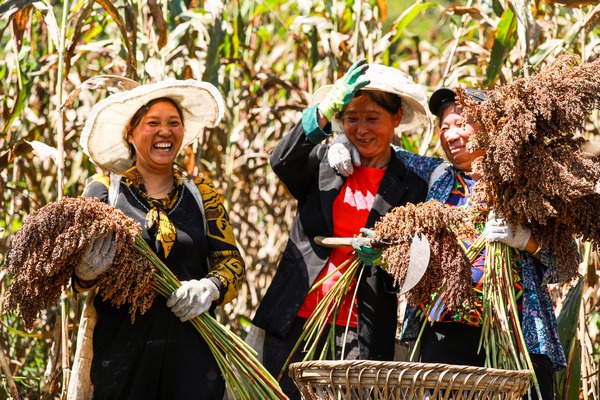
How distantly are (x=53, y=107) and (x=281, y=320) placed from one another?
244cm

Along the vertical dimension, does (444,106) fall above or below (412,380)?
above

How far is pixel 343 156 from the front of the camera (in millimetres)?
3441

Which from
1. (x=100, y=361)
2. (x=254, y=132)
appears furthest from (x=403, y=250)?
(x=254, y=132)

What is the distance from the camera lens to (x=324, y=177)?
11.6 ft

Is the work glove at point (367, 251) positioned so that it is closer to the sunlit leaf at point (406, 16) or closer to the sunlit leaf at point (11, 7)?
the sunlit leaf at point (11, 7)

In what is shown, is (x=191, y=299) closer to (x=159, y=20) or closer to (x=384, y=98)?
(x=384, y=98)

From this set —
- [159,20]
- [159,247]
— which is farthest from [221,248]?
[159,20]

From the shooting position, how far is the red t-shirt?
3.44 metres

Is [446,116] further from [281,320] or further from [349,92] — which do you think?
[281,320]

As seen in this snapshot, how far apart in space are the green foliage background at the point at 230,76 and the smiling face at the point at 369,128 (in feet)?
1.86

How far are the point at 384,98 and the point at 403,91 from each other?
0.08 m

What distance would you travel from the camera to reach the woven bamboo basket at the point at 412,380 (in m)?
2.74

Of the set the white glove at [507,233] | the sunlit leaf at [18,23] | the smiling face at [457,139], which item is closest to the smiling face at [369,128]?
the smiling face at [457,139]

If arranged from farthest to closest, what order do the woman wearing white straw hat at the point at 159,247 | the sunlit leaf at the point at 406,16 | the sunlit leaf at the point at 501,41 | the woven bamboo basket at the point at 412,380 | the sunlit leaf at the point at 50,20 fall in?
the sunlit leaf at the point at 406,16
the sunlit leaf at the point at 501,41
the sunlit leaf at the point at 50,20
the woman wearing white straw hat at the point at 159,247
the woven bamboo basket at the point at 412,380
